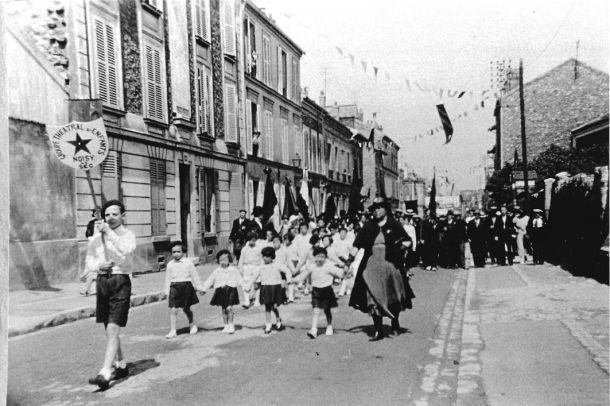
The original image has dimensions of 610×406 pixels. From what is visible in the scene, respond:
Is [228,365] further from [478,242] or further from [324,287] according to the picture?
[478,242]

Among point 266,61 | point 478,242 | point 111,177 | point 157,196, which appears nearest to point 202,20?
point 157,196

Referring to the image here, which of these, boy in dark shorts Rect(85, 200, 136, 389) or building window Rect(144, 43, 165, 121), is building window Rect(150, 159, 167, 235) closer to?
building window Rect(144, 43, 165, 121)

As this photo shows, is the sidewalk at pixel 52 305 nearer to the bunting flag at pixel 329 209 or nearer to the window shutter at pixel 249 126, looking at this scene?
the bunting flag at pixel 329 209

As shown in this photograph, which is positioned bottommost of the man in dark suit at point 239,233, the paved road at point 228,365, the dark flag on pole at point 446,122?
the paved road at point 228,365

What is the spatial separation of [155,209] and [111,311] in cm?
1126

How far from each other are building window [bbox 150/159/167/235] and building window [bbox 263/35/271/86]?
36.4ft

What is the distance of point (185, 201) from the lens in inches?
744

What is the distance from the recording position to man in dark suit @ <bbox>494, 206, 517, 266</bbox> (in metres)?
18.1

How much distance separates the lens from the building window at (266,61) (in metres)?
26.5

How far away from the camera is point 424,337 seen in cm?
786

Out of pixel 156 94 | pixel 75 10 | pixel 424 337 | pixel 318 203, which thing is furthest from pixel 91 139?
pixel 318 203

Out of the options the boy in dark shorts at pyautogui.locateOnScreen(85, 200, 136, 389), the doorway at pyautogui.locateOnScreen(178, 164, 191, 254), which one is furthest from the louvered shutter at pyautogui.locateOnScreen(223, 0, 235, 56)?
the boy in dark shorts at pyautogui.locateOnScreen(85, 200, 136, 389)

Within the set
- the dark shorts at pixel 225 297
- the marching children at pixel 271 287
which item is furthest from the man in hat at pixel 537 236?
the dark shorts at pixel 225 297

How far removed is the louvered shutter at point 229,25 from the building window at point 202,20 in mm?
1690
